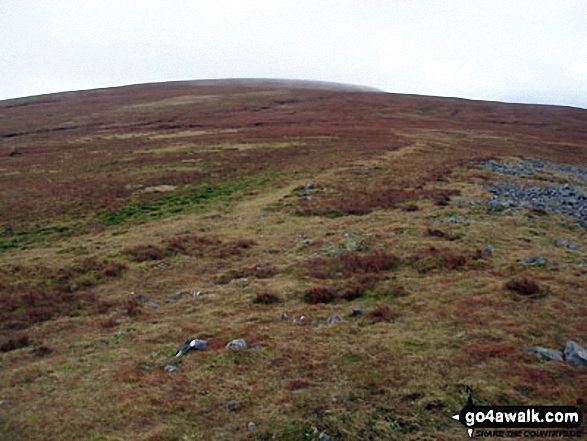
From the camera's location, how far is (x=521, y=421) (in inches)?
255

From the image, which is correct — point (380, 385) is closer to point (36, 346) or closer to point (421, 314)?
point (421, 314)

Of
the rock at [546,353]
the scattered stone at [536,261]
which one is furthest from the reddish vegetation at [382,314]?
the scattered stone at [536,261]

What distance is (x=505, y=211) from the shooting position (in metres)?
19.9

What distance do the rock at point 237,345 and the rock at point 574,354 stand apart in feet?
19.4

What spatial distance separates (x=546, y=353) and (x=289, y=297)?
6.03 meters

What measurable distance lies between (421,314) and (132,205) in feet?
68.6

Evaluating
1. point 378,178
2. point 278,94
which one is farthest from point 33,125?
point 378,178

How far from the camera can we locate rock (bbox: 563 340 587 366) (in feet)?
25.2

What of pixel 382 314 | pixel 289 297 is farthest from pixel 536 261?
pixel 289 297

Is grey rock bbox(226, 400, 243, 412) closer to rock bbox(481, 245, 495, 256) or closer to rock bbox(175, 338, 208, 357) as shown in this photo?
rock bbox(175, 338, 208, 357)

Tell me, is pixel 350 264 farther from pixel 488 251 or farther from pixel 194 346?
pixel 194 346

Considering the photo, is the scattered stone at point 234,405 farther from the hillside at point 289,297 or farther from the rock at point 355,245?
the rock at point 355,245

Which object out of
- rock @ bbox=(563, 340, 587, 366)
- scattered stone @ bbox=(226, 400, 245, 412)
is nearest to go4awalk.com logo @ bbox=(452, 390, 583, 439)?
rock @ bbox=(563, 340, 587, 366)

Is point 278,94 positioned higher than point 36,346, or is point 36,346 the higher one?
point 278,94
